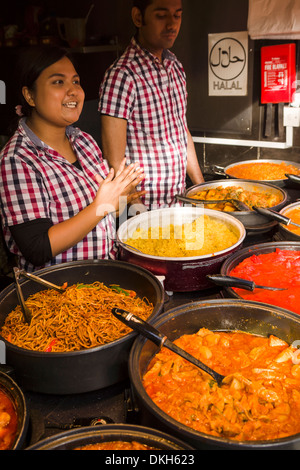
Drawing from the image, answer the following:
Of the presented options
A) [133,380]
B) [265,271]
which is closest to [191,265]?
[265,271]

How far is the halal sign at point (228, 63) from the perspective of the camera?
4262 millimetres

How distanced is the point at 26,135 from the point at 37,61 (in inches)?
14.8

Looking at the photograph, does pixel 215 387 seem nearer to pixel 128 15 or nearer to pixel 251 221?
pixel 251 221

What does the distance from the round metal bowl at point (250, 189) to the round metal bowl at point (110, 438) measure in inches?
60.8

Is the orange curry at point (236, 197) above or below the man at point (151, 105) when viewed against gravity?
below

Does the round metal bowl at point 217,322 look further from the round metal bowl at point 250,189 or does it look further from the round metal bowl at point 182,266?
the round metal bowl at point 250,189

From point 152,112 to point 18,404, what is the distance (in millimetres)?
2426

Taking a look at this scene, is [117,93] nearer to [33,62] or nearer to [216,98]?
[33,62]

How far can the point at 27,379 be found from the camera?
132cm

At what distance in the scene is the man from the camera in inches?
115

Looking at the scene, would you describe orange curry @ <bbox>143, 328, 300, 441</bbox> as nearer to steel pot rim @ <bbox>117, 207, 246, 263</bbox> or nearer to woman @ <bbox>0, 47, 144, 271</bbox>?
steel pot rim @ <bbox>117, 207, 246, 263</bbox>

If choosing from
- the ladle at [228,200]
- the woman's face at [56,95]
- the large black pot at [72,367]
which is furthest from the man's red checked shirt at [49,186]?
the large black pot at [72,367]

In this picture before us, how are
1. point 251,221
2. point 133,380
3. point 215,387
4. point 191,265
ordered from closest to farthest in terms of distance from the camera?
1. point 133,380
2. point 215,387
3. point 191,265
4. point 251,221

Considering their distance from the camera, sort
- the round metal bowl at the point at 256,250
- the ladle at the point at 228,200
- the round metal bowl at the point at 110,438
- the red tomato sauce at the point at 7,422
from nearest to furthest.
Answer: the round metal bowl at the point at 110,438, the red tomato sauce at the point at 7,422, the round metal bowl at the point at 256,250, the ladle at the point at 228,200
